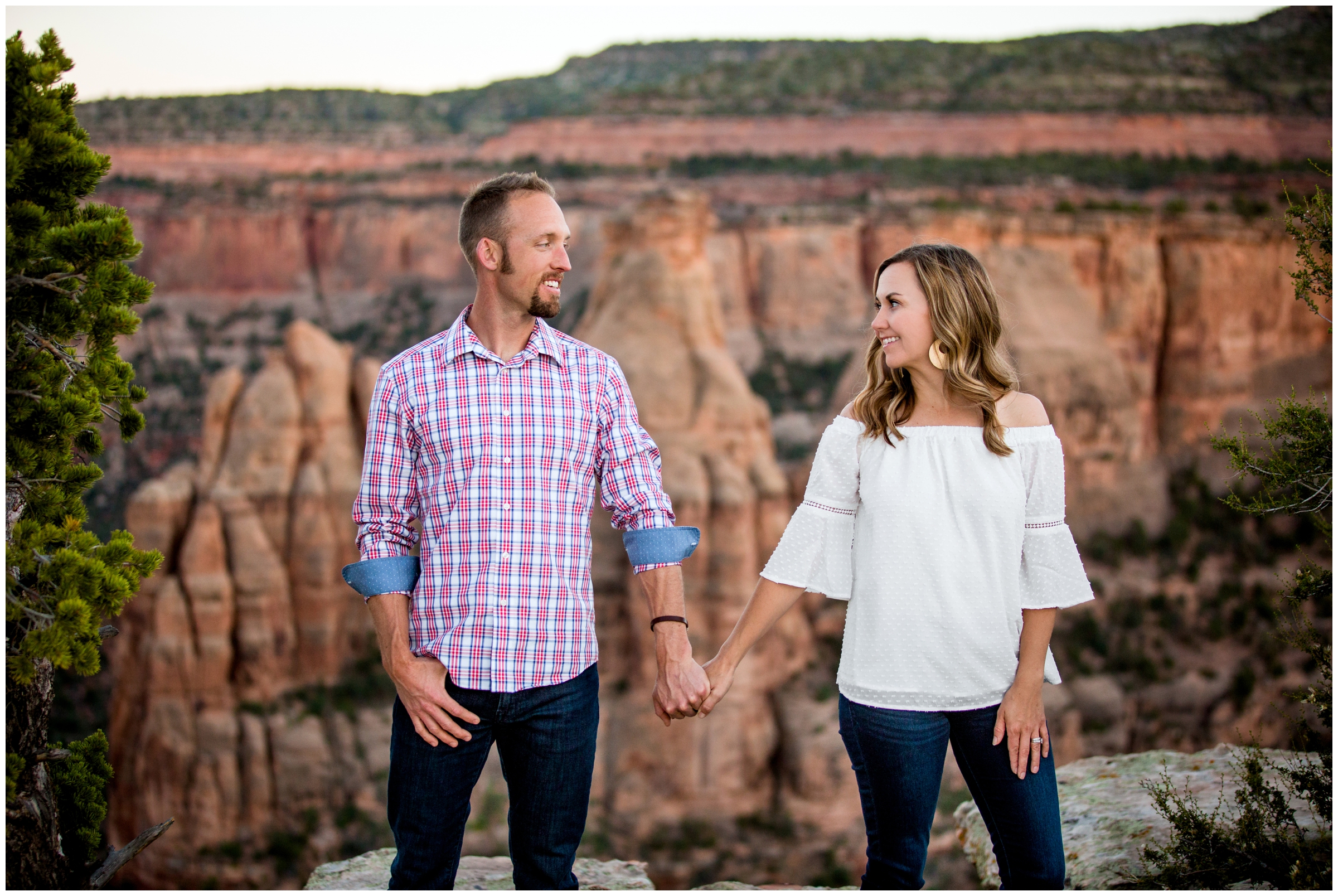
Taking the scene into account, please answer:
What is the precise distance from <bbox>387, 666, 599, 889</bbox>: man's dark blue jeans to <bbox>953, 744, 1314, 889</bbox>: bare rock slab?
2.37m

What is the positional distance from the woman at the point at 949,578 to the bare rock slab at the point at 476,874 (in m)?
2.55

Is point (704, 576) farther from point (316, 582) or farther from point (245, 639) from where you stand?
point (245, 639)

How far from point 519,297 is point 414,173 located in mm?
44492

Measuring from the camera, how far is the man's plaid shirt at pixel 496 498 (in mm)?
2830

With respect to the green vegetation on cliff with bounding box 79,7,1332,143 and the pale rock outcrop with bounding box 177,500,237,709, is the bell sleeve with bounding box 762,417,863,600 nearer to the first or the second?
the pale rock outcrop with bounding box 177,500,237,709

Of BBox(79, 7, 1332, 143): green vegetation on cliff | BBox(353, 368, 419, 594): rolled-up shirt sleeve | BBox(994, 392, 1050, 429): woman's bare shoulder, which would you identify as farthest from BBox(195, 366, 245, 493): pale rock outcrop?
BBox(79, 7, 1332, 143): green vegetation on cliff

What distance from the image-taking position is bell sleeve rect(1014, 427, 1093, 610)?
277 cm

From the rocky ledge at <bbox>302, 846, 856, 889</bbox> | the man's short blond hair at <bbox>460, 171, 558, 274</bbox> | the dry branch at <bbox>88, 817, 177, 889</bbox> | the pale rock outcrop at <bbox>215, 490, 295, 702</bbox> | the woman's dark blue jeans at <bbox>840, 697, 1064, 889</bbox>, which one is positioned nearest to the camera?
the woman's dark blue jeans at <bbox>840, 697, 1064, 889</bbox>

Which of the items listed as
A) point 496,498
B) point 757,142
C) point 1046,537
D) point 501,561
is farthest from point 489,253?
point 757,142

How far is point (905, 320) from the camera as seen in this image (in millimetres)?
2812

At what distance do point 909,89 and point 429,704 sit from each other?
4836 centimetres

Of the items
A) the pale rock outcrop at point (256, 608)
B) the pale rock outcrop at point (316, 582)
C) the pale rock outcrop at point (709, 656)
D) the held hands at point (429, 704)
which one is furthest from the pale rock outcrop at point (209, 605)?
the held hands at point (429, 704)

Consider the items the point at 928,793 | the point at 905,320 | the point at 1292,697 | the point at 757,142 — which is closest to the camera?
the point at 928,793

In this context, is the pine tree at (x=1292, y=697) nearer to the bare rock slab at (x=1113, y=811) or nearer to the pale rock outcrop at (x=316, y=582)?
the bare rock slab at (x=1113, y=811)
